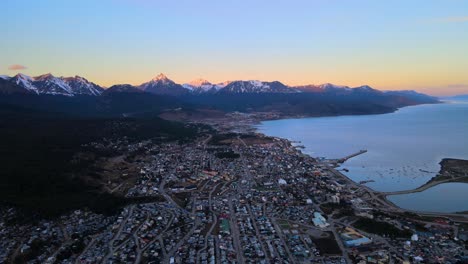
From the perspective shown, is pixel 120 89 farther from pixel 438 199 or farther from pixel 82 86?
pixel 438 199

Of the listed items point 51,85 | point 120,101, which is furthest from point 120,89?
point 51,85

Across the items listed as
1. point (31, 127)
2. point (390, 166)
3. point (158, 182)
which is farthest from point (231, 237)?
point (31, 127)

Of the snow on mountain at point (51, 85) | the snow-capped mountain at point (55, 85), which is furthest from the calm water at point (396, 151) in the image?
the snow-capped mountain at point (55, 85)

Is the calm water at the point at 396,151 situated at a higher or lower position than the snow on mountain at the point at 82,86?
lower

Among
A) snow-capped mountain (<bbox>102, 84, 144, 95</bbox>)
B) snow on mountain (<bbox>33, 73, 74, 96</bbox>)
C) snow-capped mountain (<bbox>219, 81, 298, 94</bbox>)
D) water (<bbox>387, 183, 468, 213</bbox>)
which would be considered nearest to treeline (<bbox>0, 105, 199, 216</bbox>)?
Answer: water (<bbox>387, 183, 468, 213</bbox>)

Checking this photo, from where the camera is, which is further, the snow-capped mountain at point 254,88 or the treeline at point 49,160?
the snow-capped mountain at point 254,88

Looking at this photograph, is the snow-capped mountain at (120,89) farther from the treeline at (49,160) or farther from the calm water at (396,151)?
the calm water at (396,151)

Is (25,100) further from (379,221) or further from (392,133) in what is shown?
(379,221)
